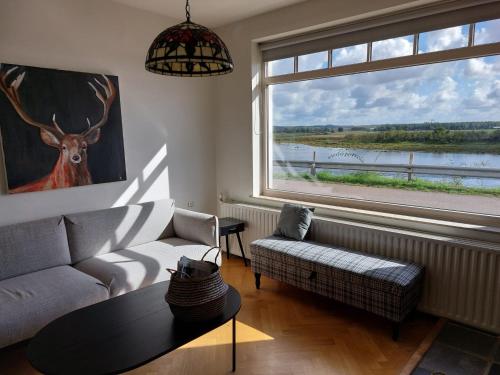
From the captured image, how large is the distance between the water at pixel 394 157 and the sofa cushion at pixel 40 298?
2.29m

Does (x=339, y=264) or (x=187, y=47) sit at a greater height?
(x=187, y=47)

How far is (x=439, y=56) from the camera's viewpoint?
2.68 meters

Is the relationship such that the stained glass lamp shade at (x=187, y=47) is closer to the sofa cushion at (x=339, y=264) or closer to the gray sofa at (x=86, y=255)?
the gray sofa at (x=86, y=255)

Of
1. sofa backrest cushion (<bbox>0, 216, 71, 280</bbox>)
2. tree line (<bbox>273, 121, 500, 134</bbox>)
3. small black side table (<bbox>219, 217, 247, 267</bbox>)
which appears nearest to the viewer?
sofa backrest cushion (<bbox>0, 216, 71, 280</bbox>)

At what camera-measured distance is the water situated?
265cm

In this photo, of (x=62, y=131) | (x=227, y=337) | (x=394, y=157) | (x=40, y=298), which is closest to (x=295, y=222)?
(x=394, y=157)

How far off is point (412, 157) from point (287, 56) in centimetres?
160

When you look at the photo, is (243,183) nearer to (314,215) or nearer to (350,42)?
(314,215)

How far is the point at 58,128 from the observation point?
2877 mm

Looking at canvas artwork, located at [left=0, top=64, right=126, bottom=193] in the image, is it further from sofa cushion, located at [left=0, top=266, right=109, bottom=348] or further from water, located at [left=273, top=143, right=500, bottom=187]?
water, located at [left=273, top=143, right=500, bottom=187]

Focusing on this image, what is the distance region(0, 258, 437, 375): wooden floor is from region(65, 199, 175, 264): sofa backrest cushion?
33.9 inches

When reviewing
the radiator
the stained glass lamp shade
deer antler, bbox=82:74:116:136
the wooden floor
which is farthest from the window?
the stained glass lamp shade

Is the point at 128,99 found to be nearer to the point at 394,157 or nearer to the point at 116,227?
the point at 116,227

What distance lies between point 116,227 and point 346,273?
1982mm
